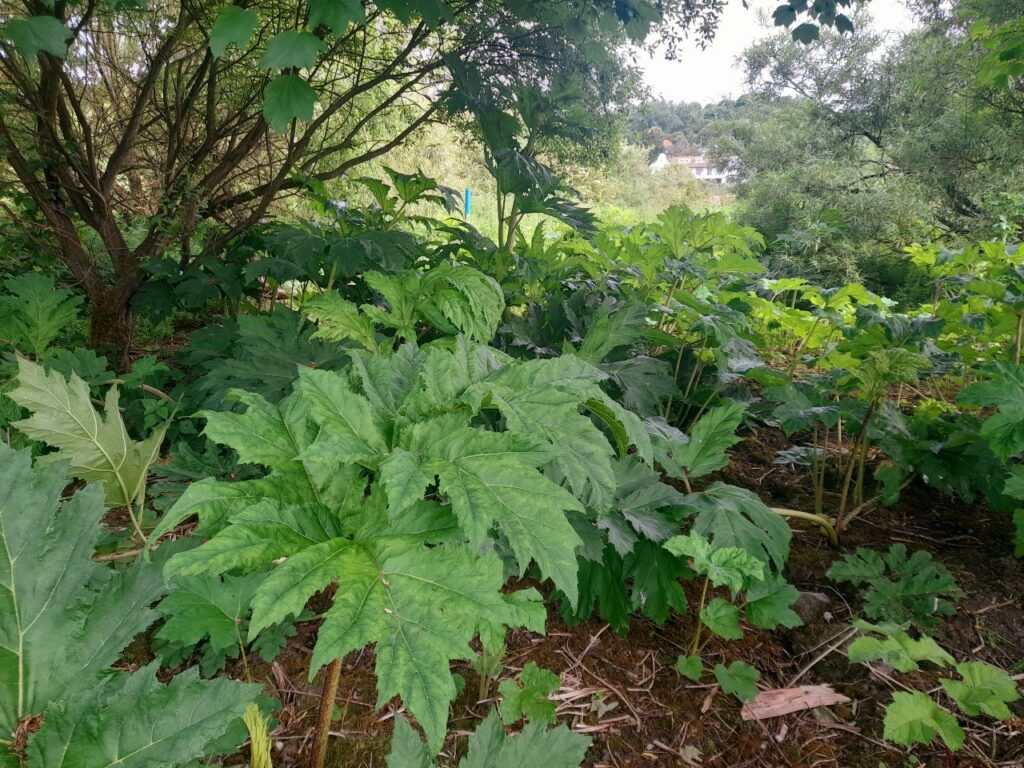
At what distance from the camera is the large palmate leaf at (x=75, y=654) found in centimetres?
58

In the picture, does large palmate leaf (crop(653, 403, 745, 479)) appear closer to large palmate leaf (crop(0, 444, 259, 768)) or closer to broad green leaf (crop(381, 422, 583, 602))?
broad green leaf (crop(381, 422, 583, 602))

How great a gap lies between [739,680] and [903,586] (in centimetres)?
62

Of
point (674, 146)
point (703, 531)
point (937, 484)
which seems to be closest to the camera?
point (703, 531)

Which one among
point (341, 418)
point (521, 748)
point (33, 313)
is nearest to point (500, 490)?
point (341, 418)

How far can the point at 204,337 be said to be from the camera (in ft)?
7.82

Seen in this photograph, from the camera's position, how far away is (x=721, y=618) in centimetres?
136

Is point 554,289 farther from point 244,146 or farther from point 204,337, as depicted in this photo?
point 244,146

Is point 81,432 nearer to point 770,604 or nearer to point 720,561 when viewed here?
point 720,561

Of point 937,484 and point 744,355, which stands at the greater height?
point 744,355

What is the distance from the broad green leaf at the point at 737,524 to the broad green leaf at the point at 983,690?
40 cm

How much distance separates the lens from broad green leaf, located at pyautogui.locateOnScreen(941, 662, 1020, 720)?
3.75ft

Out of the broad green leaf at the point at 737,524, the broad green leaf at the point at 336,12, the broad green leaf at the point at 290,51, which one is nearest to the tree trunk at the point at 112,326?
the broad green leaf at the point at 290,51

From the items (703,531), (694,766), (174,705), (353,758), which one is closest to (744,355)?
(703,531)

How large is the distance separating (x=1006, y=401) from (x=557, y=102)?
2115 millimetres
